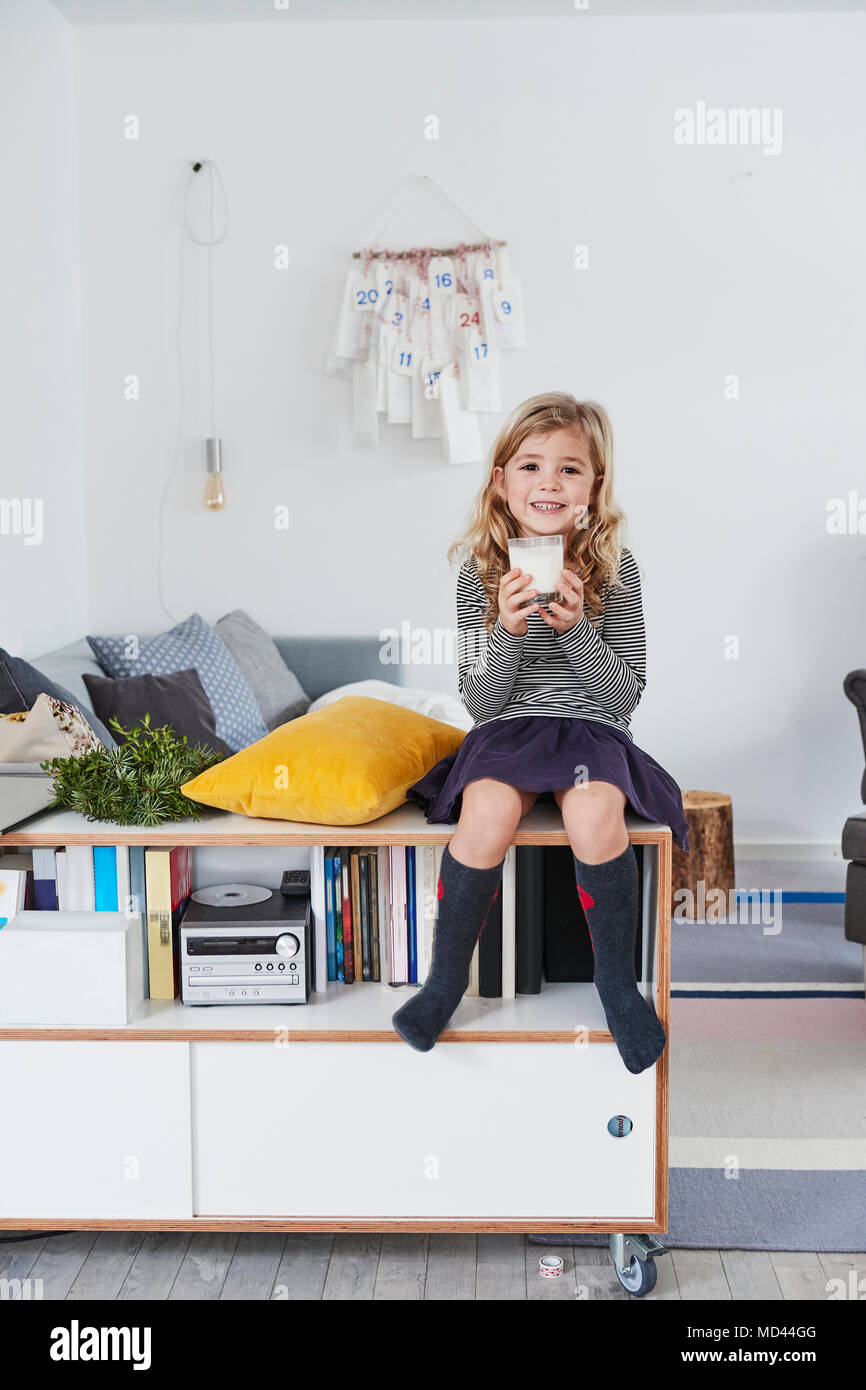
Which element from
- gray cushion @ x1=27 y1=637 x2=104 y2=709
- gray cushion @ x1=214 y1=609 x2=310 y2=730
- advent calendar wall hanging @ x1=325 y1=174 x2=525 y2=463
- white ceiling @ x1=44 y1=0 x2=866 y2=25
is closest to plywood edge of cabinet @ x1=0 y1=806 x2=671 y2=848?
gray cushion @ x1=27 y1=637 x2=104 y2=709

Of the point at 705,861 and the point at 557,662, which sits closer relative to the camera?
the point at 557,662

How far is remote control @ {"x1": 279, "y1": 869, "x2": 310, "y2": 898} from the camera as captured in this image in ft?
5.87

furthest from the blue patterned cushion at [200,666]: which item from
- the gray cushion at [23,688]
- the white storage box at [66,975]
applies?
the white storage box at [66,975]

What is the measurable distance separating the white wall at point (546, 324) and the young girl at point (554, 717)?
77.8 inches

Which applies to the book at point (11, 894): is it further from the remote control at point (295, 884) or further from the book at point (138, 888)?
the remote control at point (295, 884)

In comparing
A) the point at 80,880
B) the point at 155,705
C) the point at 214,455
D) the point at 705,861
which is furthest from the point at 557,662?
the point at 214,455

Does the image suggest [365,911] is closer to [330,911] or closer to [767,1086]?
[330,911]

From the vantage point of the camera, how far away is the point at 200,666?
3.20m

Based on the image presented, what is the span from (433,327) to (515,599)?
7.49 ft
